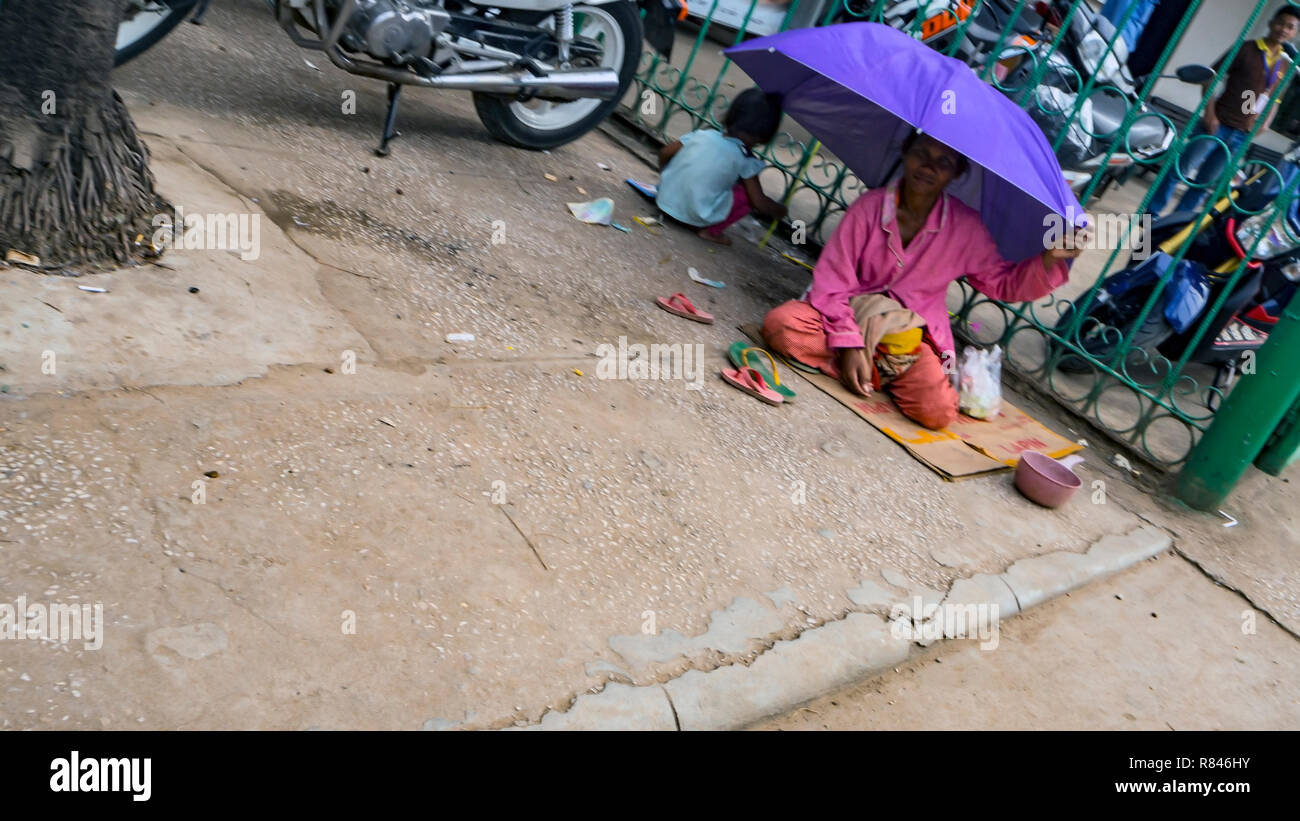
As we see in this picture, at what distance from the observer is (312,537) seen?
232cm

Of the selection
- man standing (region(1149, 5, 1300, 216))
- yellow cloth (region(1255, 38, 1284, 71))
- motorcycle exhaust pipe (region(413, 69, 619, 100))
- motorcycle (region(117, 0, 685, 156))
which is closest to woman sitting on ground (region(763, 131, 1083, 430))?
motorcycle exhaust pipe (region(413, 69, 619, 100))

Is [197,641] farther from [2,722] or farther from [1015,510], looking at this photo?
[1015,510]

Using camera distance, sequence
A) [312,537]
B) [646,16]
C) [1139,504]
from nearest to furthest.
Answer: [312,537] → [1139,504] → [646,16]

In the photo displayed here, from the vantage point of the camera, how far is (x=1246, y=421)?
13.4 ft

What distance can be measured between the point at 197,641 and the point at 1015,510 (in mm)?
2904

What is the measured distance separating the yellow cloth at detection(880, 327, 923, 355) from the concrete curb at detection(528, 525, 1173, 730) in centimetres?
110

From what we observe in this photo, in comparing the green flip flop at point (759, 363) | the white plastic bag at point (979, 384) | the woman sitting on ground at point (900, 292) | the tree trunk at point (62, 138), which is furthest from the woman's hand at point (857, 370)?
the tree trunk at point (62, 138)

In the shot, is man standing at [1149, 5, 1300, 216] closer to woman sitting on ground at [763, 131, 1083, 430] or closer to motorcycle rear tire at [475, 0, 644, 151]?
woman sitting on ground at [763, 131, 1083, 430]

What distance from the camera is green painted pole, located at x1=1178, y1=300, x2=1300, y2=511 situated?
13.0ft

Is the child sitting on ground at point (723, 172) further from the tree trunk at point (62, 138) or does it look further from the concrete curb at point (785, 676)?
the tree trunk at point (62, 138)

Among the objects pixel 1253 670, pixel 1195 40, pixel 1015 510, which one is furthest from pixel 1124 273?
pixel 1195 40

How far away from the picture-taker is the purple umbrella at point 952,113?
3.68 meters

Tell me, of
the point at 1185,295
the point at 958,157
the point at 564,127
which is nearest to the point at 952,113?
the point at 958,157

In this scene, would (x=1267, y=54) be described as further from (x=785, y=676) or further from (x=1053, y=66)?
(x=785, y=676)
